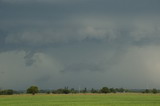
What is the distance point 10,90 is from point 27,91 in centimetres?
1292

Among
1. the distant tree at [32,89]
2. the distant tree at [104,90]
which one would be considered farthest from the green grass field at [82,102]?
the distant tree at [104,90]

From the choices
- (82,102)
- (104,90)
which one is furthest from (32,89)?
(82,102)

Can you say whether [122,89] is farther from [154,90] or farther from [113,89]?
[154,90]

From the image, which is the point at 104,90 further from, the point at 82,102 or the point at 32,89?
the point at 82,102

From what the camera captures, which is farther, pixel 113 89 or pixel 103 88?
pixel 113 89

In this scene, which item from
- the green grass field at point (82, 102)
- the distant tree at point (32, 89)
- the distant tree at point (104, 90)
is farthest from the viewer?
the distant tree at point (104, 90)

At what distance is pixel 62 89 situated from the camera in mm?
164875

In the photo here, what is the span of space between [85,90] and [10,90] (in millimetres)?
54874

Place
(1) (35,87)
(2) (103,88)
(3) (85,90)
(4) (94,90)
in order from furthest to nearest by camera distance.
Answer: (3) (85,90), (4) (94,90), (2) (103,88), (1) (35,87)

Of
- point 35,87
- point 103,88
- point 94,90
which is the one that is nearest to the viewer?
point 35,87

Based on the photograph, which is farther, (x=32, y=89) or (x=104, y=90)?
(x=104, y=90)

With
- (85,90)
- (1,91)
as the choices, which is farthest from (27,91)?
(85,90)

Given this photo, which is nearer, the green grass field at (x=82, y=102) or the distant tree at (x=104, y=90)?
the green grass field at (x=82, y=102)

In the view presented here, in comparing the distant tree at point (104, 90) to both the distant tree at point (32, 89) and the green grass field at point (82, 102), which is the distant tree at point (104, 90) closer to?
the distant tree at point (32, 89)
